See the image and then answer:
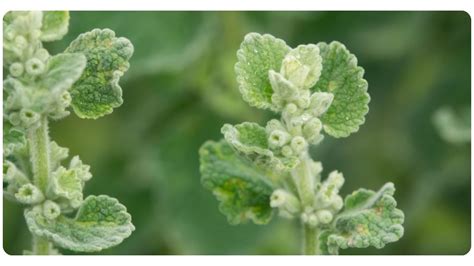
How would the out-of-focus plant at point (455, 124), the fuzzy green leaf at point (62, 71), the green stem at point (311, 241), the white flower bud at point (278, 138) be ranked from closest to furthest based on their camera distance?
the fuzzy green leaf at point (62, 71), the white flower bud at point (278, 138), the green stem at point (311, 241), the out-of-focus plant at point (455, 124)

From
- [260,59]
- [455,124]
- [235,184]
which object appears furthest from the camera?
[455,124]

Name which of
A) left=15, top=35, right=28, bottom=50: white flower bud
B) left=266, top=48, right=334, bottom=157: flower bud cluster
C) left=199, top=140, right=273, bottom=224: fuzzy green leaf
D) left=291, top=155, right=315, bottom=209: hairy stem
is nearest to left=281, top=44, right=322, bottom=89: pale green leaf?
left=266, top=48, right=334, bottom=157: flower bud cluster

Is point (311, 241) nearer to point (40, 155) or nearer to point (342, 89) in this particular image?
point (342, 89)

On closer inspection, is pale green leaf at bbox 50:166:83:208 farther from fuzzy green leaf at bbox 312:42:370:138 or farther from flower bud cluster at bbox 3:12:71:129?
fuzzy green leaf at bbox 312:42:370:138

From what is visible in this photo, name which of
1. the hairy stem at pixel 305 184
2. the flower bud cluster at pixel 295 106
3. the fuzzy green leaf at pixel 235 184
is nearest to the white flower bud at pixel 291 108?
the flower bud cluster at pixel 295 106

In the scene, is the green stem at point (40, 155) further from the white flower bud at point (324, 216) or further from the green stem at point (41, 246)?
the white flower bud at point (324, 216)

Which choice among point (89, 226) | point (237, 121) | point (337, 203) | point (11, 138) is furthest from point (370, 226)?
point (237, 121)
